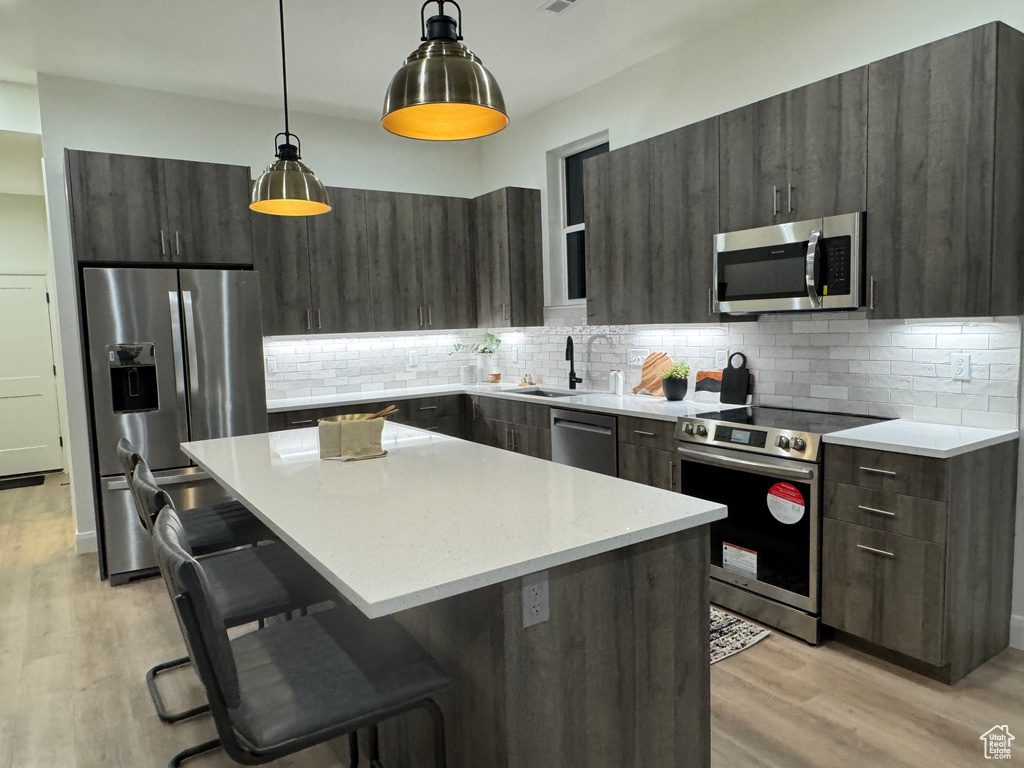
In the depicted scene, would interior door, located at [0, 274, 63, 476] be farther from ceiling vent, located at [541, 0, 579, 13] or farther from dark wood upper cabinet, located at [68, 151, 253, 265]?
ceiling vent, located at [541, 0, 579, 13]

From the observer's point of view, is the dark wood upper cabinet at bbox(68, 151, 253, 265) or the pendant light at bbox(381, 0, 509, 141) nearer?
the pendant light at bbox(381, 0, 509, 141)

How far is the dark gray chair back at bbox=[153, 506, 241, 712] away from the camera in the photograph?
50.8 inches

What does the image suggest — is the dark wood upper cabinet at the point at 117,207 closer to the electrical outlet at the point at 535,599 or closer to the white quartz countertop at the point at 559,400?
the white quartz countertop at the point at 559,400

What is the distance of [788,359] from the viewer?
368 centimetres

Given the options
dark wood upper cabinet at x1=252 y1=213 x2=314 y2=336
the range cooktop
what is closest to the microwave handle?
the range cooktop

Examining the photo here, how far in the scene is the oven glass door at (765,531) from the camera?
2.96 m

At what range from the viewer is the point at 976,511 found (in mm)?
2664

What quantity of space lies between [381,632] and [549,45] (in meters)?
3.53

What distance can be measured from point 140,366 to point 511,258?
2553mm

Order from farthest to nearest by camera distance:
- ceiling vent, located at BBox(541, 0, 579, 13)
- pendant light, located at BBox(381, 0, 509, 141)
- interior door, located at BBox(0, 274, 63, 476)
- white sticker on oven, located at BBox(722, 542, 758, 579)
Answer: interior door, located at BBox(0, 274, 63, 476) < ceiling vent, located at BBox(541, 0, 579, 13) < white sticker on oven, located at BBox(722, 542, 758, 579) < pendant light, located at BBox(381, 0, 509, 141)

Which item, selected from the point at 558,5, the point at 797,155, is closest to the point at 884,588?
the point at 797,155

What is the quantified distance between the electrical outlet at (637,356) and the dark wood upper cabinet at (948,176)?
179 cm

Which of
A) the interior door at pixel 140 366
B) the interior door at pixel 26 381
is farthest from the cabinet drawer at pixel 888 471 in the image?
the interior door at pixel 26 381

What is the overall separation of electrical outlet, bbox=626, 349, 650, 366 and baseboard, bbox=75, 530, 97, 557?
371 cm
